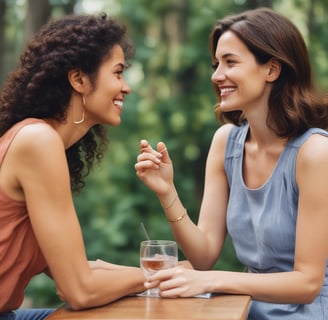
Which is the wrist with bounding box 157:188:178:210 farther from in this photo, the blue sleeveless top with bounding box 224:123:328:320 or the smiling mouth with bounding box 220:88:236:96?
the smiling mouth with bounding box 220:88:236:96

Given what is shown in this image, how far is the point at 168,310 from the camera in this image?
223cm

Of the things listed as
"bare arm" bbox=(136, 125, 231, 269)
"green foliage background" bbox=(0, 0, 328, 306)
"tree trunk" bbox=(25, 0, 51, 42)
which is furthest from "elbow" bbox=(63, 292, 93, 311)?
"green foliage background" bbox=(0, 0, 328, 306)

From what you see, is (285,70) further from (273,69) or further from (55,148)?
(55,148)

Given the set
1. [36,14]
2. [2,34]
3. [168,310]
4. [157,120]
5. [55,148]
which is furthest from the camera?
[157,120]

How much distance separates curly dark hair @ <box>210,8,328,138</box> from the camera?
2.79m

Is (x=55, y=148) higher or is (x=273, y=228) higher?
(x=55, y=148)

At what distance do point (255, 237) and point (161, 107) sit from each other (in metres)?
6.82

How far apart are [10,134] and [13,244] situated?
371mm

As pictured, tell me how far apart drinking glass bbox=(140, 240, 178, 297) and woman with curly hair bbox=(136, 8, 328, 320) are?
25 centimetres

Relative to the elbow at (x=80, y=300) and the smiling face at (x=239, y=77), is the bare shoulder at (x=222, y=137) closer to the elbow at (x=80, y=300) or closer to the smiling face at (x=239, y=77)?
the smiling face at (x=239, y=77)

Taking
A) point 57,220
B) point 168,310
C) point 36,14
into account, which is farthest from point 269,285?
point 36,14

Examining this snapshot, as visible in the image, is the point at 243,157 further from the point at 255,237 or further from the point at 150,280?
the point at 150,280

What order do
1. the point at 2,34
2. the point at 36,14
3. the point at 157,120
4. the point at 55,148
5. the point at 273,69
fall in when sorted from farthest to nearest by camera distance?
the point at 157,120 < the point at 2,34 < the point at 36,14 < the point at 273,69 < the point at 55,148

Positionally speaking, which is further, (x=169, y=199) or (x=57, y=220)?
(x=169, y=199)
